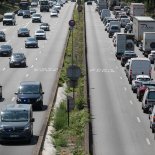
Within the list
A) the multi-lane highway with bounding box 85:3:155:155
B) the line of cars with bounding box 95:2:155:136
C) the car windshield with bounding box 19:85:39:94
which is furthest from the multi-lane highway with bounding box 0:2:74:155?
the line of cars with bounding box 95:2:155:136

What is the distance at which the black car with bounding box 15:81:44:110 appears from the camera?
40.4m

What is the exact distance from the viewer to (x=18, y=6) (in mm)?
174625

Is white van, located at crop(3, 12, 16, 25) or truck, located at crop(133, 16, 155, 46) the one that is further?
white van, located at crop(3, 12, 16, 25)

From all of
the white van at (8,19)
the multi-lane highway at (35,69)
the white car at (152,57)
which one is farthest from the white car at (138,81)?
the white van at (8,19)

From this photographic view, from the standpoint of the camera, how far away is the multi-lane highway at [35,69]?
32438mm

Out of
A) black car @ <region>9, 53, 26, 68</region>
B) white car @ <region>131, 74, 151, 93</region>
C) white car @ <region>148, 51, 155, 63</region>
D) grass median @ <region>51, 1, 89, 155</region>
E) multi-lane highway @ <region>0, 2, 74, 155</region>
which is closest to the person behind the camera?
grass median @ <region>51, 1, 89, 155</region>

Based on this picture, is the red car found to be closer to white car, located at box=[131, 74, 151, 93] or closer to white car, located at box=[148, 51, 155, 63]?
white car, located at box=[131, 74, 151, 93]

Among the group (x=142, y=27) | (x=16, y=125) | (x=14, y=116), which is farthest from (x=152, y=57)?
(x=16, y=125)

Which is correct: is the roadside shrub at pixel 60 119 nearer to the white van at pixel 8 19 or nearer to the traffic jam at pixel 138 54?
the traffic jam at pixel 138 54

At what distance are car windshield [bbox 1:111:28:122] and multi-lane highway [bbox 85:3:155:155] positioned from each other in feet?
10.7

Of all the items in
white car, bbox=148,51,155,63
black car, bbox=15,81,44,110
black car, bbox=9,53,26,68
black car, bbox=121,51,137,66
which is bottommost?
white car, bbox=148,51,155,63

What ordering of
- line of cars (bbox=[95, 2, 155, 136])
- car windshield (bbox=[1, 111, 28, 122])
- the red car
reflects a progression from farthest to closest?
the red car → line of cars (bbox=[95, 2, 155, 136]) → car windshield (bbox=[1, 111, 28, 122])

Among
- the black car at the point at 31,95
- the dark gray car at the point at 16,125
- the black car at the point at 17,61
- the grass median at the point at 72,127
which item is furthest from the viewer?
the black car at the point at 17,61

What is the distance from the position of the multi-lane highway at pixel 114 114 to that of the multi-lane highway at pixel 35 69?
291cm
